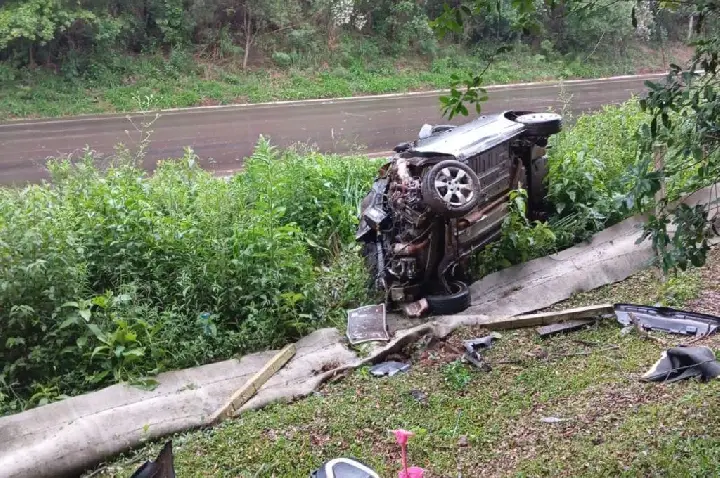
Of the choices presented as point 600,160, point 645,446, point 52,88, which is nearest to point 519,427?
point 645,446

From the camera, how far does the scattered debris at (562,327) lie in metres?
5.59

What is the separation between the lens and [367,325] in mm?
5859

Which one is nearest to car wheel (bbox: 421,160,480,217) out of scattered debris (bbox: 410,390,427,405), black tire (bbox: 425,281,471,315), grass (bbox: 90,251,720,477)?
black tire (bbox: 425,281,471,315)

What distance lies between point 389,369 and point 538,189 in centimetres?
319

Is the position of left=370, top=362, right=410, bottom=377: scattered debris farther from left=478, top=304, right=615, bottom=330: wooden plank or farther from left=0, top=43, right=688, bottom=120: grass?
left=0, top=43, right=688, bottom=120: grass

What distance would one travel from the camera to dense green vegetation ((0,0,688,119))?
17875 millimetres

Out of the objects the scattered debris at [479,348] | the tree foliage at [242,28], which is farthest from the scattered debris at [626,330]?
the tree foliage at [242,28]

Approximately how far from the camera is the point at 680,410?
3959mm

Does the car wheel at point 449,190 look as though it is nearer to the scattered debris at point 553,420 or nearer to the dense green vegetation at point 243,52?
the scattered debris at point 553,420

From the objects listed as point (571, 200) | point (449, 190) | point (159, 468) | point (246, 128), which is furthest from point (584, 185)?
point (246, 128)

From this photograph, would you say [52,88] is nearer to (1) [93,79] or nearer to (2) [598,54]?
(1) [93,79]

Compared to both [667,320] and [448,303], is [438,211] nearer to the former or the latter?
[448,303]

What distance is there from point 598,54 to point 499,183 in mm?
20570

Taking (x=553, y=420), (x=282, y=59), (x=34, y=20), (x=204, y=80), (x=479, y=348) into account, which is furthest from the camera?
(x=282, y=59)
